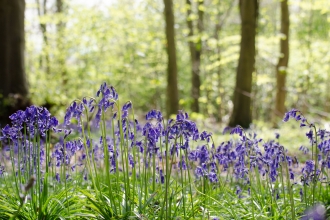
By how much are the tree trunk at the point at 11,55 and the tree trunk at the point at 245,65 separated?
6.02 metres

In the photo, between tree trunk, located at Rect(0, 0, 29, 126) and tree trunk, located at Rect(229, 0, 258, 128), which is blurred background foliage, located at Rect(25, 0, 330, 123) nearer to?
tree trunk, located at Rect(0, 0, 29, 126)

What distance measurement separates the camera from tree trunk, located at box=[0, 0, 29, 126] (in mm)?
9609

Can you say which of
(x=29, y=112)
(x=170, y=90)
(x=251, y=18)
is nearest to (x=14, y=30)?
(x=170, y=90)

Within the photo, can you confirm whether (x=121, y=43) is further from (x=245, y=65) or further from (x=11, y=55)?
(x=11, y=55)

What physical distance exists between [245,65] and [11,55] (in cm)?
643

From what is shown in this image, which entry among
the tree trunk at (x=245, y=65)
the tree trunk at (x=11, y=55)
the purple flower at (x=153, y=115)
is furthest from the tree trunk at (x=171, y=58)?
the purple flower at (x=153, y=115)

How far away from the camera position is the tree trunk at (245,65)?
469 inches

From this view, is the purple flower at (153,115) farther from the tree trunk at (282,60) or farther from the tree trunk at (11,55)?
the tree trunk at (282,60)

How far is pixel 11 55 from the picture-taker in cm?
971

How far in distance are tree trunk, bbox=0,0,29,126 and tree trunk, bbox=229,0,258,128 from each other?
602cm

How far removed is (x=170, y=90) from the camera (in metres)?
12.8

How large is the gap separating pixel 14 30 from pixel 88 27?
6.55 metres

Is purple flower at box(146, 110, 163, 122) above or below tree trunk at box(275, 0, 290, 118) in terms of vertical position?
below

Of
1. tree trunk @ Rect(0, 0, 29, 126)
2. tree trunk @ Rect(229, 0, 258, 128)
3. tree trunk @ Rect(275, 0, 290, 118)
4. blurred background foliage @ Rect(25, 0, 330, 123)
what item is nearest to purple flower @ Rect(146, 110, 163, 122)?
tree trunk @ Rect(0, 0, 29, 126)
